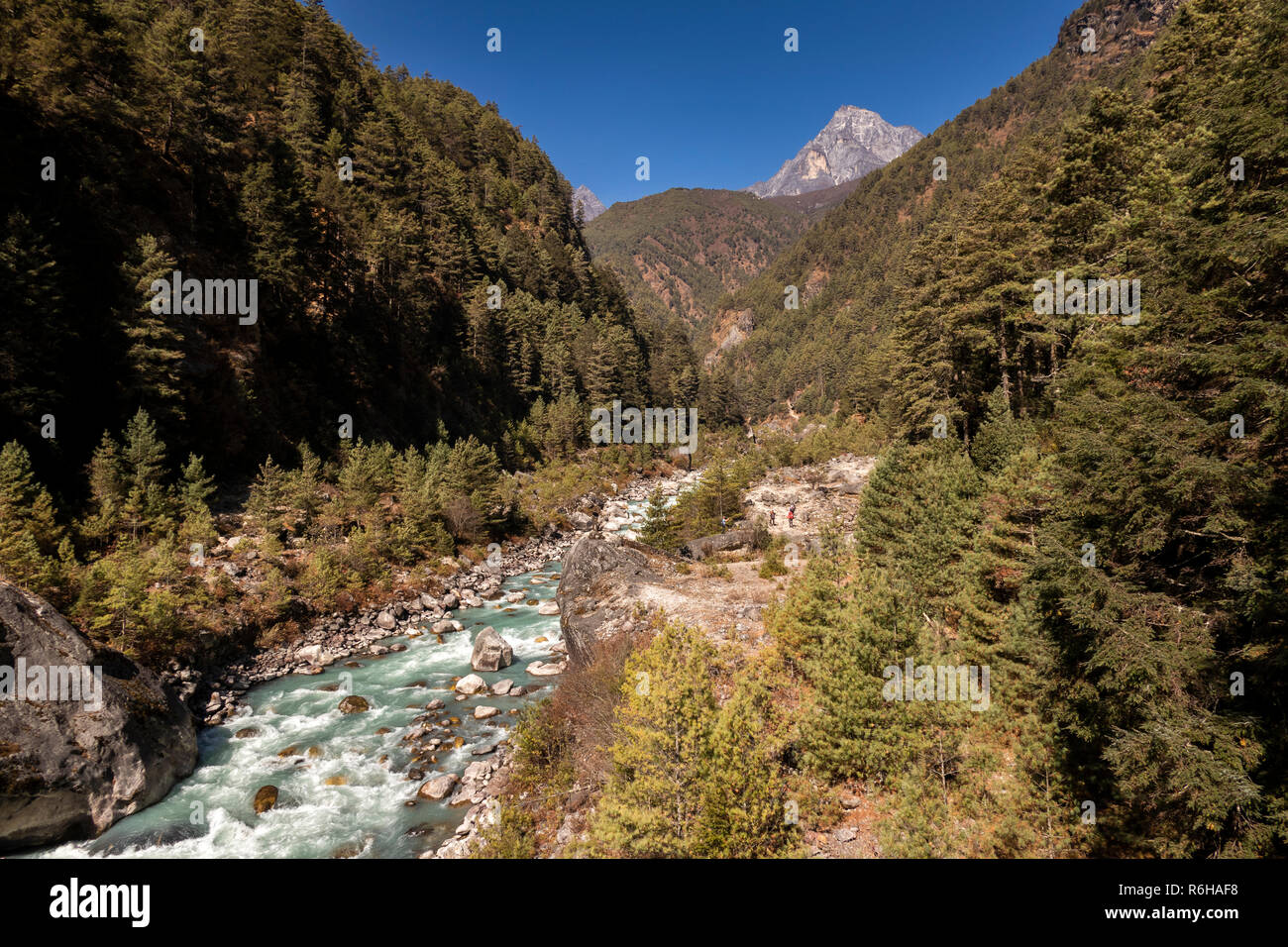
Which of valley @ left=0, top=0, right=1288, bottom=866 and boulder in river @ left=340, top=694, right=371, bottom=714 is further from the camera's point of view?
boulder in river @ left=340, top=694, right=371, bottom=714

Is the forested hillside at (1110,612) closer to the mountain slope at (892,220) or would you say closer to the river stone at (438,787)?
the river stone at (438,787)

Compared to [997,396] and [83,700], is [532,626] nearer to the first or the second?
[83,700]

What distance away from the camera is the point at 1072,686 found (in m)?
10.7

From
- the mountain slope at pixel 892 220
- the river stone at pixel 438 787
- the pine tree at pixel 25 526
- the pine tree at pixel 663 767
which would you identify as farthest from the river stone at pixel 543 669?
the mountain slope at pixel 892 220

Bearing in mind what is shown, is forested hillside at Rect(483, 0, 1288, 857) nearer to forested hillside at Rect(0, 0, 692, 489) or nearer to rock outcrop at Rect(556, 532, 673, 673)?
rock outcrop at Rect(556, 532, 673, 673)

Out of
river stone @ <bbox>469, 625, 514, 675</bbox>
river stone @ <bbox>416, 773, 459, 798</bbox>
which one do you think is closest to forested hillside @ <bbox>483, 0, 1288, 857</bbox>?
river stone @ <bbox>416, 773, 459, 798</bbox>

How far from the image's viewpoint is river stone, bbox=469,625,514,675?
2267 cm

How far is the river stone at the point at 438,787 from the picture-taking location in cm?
1510

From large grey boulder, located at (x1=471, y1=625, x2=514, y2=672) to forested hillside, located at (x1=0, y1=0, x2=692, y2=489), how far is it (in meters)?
20.4

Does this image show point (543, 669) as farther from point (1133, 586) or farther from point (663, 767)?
point (1133, 586)

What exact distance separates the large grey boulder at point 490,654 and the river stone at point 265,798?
8490 mm

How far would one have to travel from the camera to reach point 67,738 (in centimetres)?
1316
